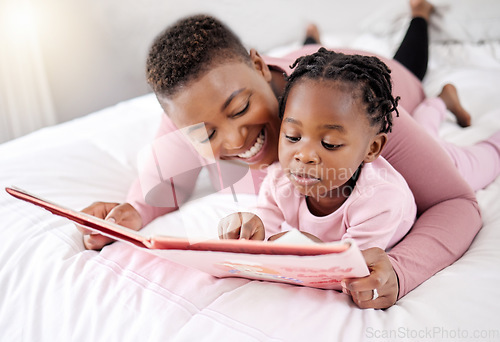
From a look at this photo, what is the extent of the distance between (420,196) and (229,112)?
1.33 ft

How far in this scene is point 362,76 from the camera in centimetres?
65

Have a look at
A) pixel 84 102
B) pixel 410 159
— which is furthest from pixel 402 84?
pixel 84 102

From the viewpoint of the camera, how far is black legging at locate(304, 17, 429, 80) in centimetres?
142

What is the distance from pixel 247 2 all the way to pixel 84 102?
3.09 ft

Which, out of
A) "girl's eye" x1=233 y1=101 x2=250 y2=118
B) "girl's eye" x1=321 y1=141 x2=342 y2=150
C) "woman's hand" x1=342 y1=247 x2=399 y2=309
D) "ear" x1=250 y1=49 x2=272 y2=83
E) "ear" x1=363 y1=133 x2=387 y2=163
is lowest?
"woman's hand" x1=342 y1=247 x2=399 y2=309

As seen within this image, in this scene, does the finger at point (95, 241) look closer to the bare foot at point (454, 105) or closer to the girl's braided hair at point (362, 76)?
the girl's braided hair at point (362, 76)

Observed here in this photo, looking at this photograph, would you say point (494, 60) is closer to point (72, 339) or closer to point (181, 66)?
point (181, 66)

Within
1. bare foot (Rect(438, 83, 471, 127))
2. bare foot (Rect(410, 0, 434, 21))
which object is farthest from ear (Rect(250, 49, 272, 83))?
bare foot (Rect(410, 0, 434, 21))

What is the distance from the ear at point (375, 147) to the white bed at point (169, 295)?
21 cm

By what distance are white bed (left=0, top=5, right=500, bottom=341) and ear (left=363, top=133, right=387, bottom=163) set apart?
0.70ft

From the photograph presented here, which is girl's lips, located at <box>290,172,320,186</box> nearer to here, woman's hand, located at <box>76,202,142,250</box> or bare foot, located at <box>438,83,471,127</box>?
woman's hand, located at <box>76,202,142,250</box>
